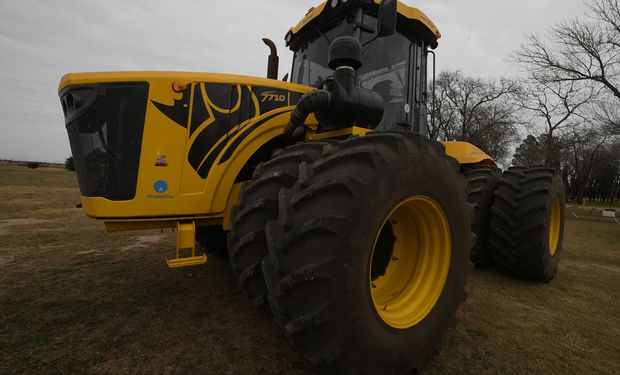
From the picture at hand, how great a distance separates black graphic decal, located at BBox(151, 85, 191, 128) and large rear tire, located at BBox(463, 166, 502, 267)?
3048 millimetres

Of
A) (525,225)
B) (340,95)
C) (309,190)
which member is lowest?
(525,225)

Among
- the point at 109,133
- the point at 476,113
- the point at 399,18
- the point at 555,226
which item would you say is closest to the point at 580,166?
the point at 476,113

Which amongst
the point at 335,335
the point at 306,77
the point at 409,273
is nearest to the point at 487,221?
the point at 409,273

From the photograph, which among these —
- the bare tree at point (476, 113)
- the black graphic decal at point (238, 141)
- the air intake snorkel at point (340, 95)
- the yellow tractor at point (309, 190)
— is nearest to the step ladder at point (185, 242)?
the yellow tractor at point (309, 190)

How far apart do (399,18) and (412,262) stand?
2212mm

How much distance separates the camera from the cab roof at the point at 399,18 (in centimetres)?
278

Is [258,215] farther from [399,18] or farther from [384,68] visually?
[399,18]

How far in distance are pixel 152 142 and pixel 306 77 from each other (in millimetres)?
1748

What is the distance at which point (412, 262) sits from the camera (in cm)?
221

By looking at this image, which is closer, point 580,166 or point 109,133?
point 109,133

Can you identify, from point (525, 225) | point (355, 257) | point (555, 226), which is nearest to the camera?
point (355, 257)

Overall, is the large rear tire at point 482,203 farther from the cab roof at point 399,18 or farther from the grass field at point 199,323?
the cab roof at point 399,18

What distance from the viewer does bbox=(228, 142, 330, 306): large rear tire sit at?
186 cm

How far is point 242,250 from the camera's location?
1.90 meters
